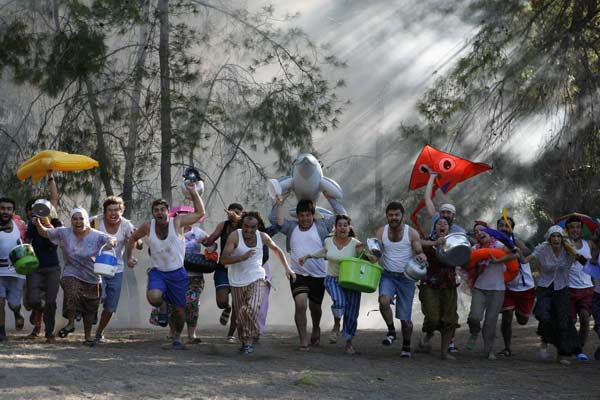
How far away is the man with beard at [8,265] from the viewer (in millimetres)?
8680

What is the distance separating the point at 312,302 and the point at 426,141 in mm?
6312

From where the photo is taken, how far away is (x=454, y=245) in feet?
26.8

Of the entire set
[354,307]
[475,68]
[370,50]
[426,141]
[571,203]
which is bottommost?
[354,307]

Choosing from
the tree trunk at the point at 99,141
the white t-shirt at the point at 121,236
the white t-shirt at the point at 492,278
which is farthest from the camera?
the tree trunk at the point at 99,141

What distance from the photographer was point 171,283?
27.0 ft

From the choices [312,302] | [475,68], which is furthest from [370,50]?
[312,302]

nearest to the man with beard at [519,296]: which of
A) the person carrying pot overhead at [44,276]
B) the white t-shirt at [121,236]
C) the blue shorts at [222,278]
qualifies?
the blue shorts at [222,278]

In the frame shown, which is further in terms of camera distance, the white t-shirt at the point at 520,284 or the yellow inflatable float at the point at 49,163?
the yellow inflatable float at the point at 49,163

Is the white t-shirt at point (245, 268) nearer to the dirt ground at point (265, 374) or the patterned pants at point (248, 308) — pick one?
the patterned pants at point (248, 308)

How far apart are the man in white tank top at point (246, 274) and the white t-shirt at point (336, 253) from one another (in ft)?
2.02

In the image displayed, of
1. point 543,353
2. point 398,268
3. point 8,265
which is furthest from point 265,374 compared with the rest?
point 543,353

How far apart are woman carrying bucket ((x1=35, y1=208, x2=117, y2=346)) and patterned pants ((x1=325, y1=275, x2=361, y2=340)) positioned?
2.14 metres

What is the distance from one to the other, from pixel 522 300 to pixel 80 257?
14.3 feet

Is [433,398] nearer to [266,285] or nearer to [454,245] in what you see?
[454,245]
